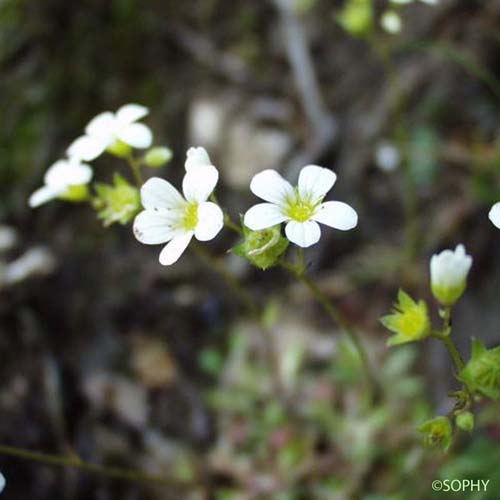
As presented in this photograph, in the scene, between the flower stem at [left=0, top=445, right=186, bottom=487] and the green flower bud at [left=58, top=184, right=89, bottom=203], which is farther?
the green flower bud at [left=58, top=184, right=89, bottom=203]

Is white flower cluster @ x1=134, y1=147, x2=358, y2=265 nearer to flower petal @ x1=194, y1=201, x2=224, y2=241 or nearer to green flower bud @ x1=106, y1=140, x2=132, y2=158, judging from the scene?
flower petal @ x1=194, y1=201, x2=224, y2=241

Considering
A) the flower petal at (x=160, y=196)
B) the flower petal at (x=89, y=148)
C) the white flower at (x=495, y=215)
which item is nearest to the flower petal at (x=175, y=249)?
the flower petal at (x=160, y=196)

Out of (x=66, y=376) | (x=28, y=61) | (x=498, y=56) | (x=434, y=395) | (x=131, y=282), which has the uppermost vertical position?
(x=28, y=61)

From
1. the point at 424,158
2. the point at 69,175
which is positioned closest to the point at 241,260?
the point at 424,158

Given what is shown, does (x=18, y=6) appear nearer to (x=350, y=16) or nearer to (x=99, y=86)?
(x=99, y=86)

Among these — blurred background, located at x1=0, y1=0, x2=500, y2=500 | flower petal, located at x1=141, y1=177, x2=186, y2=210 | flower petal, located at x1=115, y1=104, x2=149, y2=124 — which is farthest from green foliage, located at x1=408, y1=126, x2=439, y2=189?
flower petal, located at x1=141, y1=177, x2=186, y2=210

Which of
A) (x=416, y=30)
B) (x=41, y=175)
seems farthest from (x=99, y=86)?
(x=416, y=30)

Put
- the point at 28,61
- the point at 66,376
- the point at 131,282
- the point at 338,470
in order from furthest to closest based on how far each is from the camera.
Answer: the point at 28,61 → the point at 131,282 → the point at 66,376 → the point at 338,470
